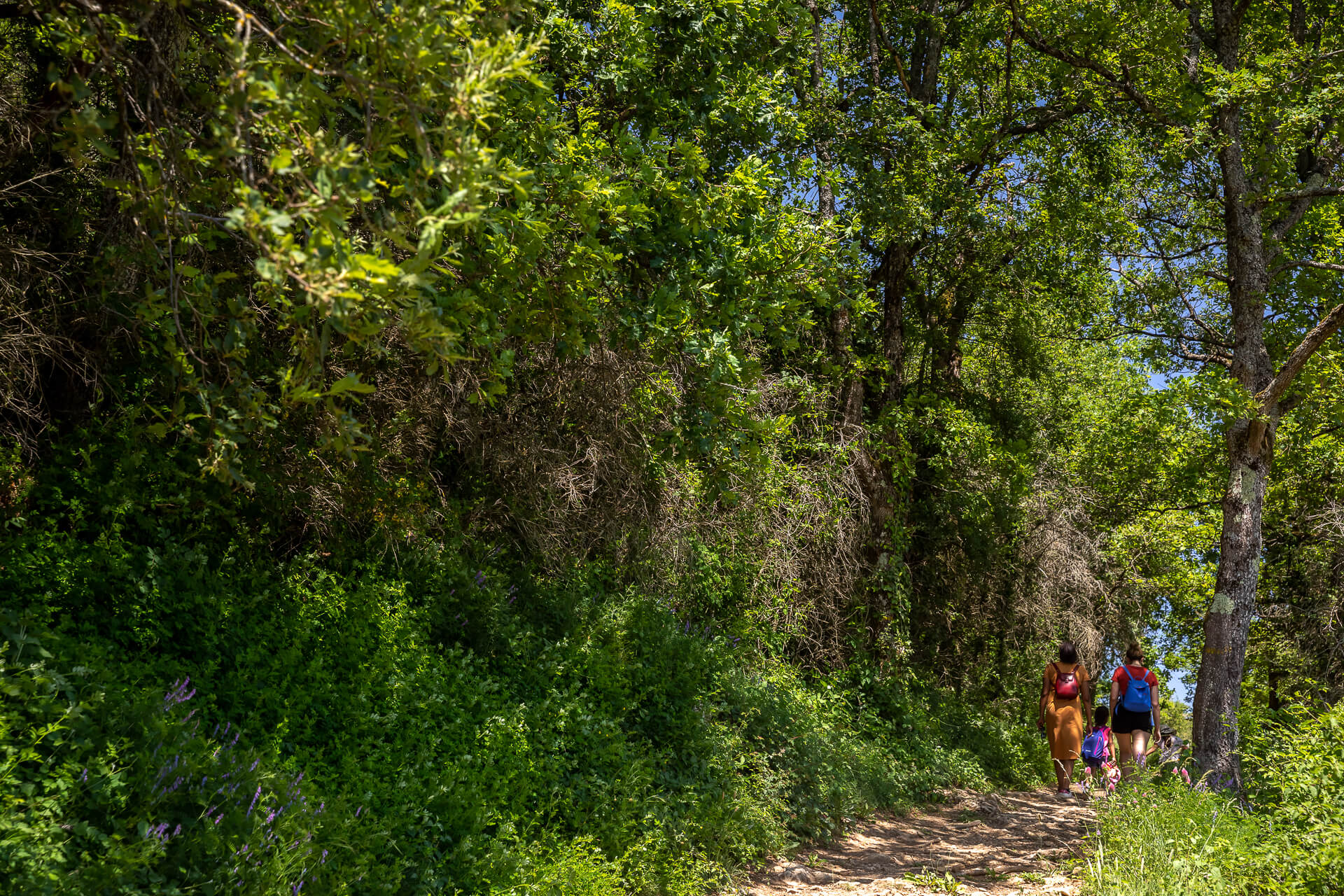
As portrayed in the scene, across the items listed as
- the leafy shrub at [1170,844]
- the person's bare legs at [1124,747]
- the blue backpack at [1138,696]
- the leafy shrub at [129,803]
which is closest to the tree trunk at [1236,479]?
the blue backpack at [1138,696]

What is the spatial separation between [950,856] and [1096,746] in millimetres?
2287

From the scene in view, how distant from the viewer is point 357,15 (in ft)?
11.2

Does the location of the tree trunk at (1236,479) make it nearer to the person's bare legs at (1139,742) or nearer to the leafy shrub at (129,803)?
the person's bare legs at (1139,742)

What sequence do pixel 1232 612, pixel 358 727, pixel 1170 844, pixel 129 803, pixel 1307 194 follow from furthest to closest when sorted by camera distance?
pixel 1307 194 → pixel 1232 612 → pixel 1170 844 → pixel 358 727 → pixel 129 803

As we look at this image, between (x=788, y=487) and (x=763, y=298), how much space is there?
514 cm

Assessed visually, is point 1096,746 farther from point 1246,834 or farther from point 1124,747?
point 1246,834

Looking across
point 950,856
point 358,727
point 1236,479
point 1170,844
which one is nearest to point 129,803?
point 358,727

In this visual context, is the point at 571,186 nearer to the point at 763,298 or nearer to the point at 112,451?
the point at 763,298

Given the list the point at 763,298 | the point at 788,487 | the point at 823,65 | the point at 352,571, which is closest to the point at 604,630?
the point at 352,571

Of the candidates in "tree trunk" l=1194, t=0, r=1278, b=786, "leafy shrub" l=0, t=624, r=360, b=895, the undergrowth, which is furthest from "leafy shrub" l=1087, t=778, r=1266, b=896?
"leafy shrub" l=0, t=624, r=360, b=895

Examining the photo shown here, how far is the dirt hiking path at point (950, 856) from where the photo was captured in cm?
727

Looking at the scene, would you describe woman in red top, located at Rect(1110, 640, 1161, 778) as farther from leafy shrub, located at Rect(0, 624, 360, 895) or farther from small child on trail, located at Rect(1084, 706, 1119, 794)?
leafy shrub, located at Rect(0, 624, 360, 895)

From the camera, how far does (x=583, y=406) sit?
8.65 meters

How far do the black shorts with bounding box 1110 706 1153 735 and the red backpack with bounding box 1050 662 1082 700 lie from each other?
0.50 metres
